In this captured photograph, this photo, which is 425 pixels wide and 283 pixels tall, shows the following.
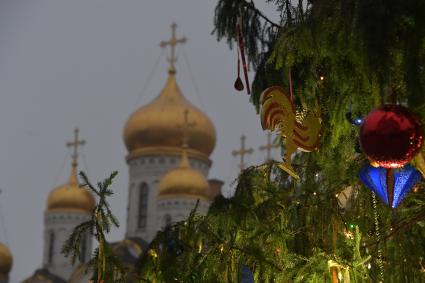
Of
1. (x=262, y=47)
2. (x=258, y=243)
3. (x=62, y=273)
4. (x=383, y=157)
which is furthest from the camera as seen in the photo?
(x=62, y=273)

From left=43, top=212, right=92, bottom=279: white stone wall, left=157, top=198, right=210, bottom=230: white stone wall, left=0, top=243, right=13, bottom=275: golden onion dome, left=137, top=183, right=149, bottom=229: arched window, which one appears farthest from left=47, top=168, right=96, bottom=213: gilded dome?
left=157, top=198, right=210, bottom=230: white stone wall

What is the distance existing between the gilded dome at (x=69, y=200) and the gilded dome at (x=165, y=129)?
258 cm

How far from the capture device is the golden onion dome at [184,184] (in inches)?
1352

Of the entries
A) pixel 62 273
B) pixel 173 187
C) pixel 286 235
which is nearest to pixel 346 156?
pixel 286 235

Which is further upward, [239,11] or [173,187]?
[173,187]

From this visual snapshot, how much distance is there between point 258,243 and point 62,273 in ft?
105

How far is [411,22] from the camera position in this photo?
4.49 m

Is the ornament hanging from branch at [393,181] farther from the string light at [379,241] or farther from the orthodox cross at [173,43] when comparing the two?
the orthodox cross at [173,43]

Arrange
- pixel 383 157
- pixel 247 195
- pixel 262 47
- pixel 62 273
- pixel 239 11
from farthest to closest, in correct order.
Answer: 1. pixel 62 273
2. pixel 247 195
3. pixel 262 47
4. pixel 239 11
5. pixel 383 157

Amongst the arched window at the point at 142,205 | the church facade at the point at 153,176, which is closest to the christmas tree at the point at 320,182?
the church facade at the point at 153,176

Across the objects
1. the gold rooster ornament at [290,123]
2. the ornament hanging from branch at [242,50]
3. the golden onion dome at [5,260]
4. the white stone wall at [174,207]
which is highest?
the white stone wall at [174,207]

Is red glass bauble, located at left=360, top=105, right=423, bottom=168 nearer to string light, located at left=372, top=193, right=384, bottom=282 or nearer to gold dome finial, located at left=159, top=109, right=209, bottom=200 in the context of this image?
string light, located at left=372, top=193, right=384, bottom=282

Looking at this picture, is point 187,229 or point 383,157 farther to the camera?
point 187,229

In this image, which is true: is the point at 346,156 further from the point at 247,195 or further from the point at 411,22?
the point at 411,22
